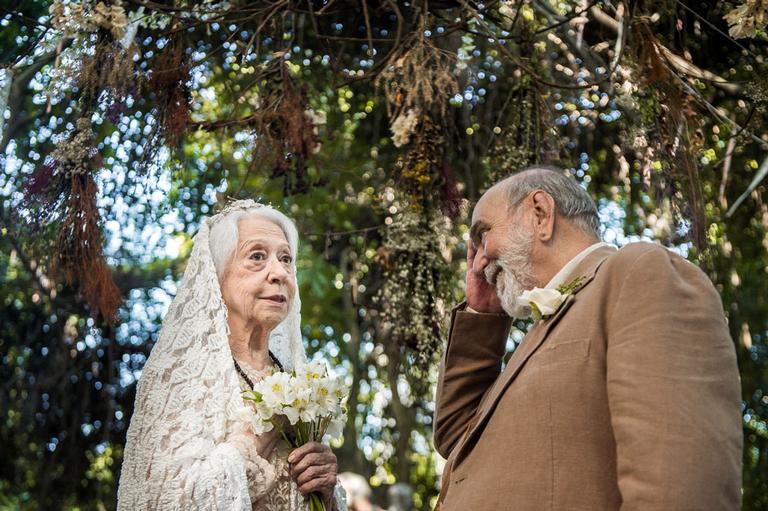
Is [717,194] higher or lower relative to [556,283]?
lower

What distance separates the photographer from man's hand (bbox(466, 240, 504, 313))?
287 centimetres

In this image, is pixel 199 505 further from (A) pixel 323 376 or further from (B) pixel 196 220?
(B) pixel 196 220

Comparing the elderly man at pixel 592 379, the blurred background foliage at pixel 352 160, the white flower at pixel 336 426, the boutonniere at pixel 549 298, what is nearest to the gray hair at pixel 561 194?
the elderly man at pixel 592 379

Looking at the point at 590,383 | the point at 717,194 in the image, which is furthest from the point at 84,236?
the point at 717,194

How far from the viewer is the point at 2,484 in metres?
7.93

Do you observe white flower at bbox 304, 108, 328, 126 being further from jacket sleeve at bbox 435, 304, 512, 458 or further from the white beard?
the white beard

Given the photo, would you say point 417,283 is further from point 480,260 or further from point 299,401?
point 480,260

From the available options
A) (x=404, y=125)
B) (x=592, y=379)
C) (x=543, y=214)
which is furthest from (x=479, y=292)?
(x=404, y=125)

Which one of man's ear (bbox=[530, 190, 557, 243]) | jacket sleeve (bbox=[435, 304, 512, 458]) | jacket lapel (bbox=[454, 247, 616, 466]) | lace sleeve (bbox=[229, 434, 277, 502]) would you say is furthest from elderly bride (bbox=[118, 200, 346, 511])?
man's ear (bbox=[530, 190, 557, 243])

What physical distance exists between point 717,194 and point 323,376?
3642 mm

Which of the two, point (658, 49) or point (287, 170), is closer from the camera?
point (658, 49)

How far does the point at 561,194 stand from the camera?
2.58 metres

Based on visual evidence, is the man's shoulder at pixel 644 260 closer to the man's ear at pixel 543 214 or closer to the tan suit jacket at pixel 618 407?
the tan suit jacket at pixel 618 407

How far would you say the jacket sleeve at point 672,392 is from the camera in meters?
1.90
